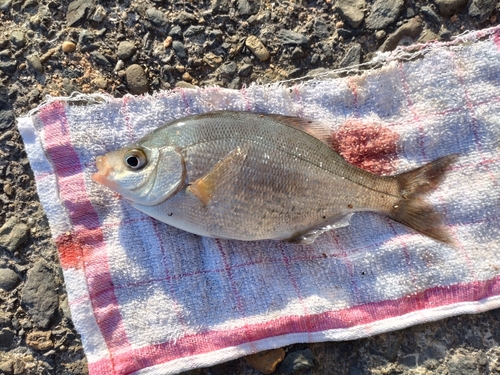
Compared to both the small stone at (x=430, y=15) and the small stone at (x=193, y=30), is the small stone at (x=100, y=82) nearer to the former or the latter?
the small stone at (x=193, y=30)

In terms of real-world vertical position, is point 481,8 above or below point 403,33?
above

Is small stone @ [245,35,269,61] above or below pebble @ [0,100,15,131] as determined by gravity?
above

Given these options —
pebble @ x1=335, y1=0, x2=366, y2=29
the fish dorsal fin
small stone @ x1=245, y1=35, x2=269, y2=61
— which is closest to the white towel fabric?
the fish dorsal fin

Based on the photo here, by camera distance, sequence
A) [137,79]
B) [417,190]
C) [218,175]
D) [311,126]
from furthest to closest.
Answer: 1. [137,79]
2. [311,126]
3. [417,190]
4. [218,175]

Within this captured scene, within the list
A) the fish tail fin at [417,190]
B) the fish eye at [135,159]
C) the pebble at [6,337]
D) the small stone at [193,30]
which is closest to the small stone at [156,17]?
the small stone at [193,30]

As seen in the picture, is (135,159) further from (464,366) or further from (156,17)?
(464,366)

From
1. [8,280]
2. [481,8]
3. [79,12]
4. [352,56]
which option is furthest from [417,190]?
[8,280]

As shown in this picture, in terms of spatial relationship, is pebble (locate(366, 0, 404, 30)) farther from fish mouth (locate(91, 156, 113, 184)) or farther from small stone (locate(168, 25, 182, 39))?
fish mouth (locate(91, 156, 113, 184))

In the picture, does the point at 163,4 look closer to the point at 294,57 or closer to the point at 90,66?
the point at 90,66
